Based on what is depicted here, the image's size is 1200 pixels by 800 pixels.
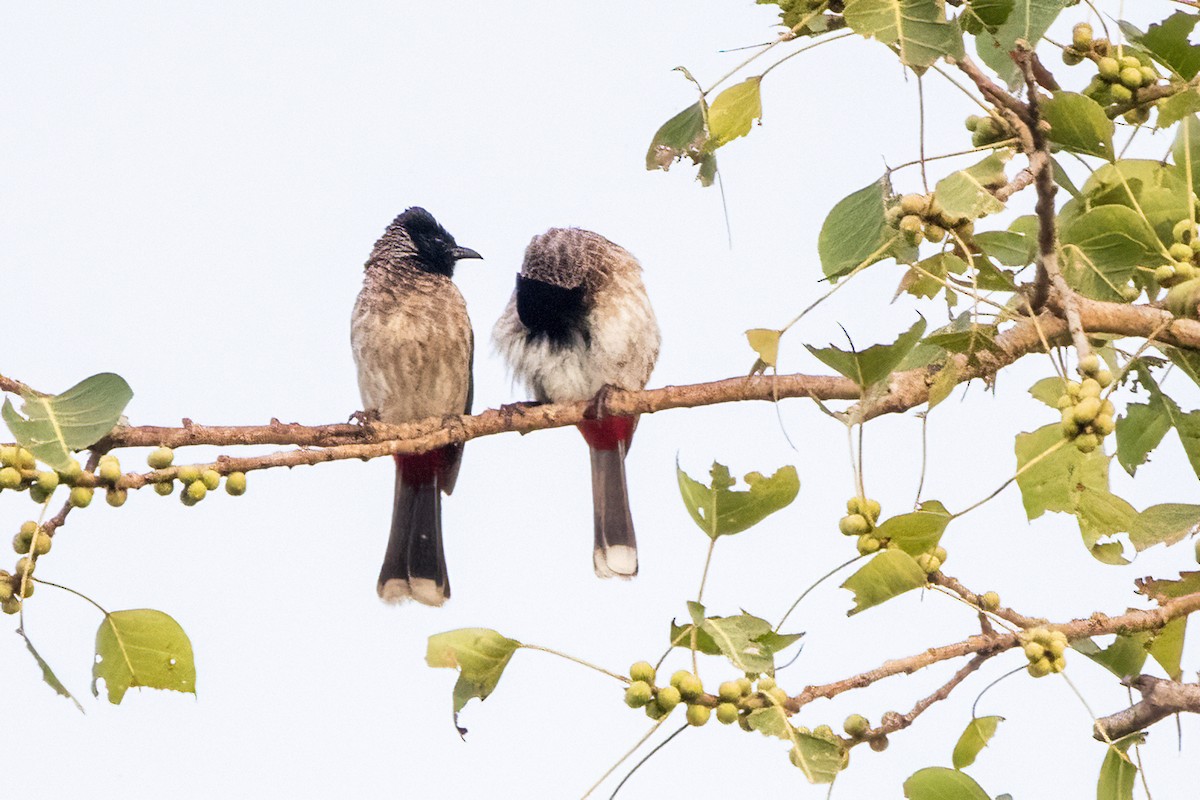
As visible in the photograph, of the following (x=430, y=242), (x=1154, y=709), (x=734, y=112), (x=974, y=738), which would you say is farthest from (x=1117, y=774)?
(x=430, y=242)

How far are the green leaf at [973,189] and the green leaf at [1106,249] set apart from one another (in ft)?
0.77

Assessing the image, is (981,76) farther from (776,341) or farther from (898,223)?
(776,341)

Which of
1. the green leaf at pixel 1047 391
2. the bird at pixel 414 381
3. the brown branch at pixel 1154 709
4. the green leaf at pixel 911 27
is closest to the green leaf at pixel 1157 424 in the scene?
the green leaf at pixel 1047 391

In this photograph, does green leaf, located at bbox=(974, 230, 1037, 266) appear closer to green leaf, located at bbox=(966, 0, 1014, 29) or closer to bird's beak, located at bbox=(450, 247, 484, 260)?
green leaf, located at bbox=(966, 0, 1014, 29)

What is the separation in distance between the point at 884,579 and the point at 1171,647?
0.81 m

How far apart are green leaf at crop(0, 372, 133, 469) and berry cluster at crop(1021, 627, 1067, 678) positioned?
5.18 feet

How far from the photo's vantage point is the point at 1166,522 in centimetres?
266

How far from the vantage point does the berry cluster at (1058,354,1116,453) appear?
1.84 metres

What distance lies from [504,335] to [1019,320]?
3848 millimetres

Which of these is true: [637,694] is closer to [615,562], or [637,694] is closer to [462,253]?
[615,562]

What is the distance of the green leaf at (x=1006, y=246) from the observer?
2621 millimetres

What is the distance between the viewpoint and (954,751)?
8.63 ft

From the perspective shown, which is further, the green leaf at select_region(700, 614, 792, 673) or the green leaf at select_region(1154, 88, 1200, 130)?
the green leaf at select_region(1154, 88, 1200, 130)

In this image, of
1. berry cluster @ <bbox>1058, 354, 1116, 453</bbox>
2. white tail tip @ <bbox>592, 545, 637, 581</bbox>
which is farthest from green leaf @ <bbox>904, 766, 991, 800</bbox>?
white tail tip @ <bbox>592, 545, 637, 581</bbox>
